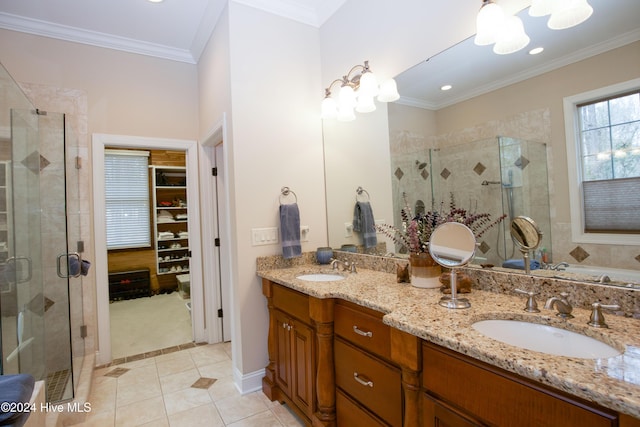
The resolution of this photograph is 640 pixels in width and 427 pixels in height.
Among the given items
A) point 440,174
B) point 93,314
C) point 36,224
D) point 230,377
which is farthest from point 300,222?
point 93,314

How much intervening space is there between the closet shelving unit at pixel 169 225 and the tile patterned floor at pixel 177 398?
2921 mm

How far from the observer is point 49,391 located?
84.9 inches

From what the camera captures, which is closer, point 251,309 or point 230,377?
point 251,309

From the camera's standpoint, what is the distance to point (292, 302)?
77.9 inches

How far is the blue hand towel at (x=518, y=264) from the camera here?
4.60ft

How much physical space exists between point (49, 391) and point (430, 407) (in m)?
2.52

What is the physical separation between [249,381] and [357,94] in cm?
226

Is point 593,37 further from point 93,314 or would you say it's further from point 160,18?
point 93,314

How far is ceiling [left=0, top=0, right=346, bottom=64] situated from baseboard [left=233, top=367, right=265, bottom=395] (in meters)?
2.77

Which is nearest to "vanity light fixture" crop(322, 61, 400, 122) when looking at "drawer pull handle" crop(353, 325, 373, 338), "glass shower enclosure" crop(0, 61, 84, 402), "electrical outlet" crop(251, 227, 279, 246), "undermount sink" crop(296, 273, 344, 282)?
"electrical outlet" crop(251, 227, 279, 246)

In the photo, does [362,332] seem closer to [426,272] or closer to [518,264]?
[426,272]

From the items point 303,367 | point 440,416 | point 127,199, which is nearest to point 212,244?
point 303,367

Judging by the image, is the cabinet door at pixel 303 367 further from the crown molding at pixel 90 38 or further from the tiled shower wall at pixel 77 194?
the crown molding at pixel 90 38

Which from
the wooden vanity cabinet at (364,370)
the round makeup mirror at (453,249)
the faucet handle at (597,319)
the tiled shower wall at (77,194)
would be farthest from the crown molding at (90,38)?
the faucet handle at (597,319)
